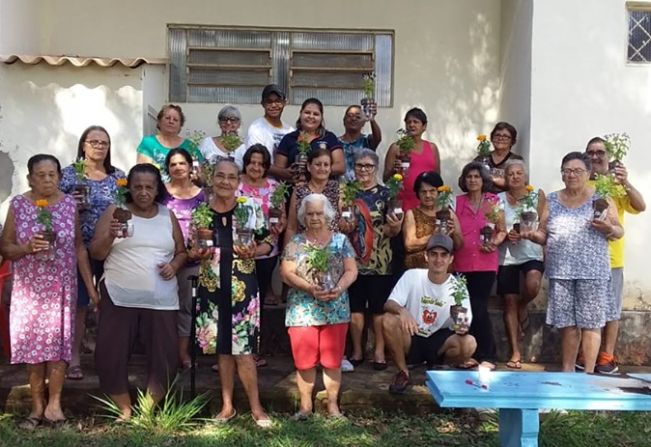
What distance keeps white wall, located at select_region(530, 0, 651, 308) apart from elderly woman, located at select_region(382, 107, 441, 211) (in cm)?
94

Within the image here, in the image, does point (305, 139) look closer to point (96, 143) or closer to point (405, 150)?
point (405, 150)

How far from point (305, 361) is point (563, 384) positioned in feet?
5.37

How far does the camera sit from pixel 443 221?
199 inches

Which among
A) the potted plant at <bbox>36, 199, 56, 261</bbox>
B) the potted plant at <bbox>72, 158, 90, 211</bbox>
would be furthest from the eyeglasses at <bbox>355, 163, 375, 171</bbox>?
the potted plant at <bbox>36, 199, 56, 261</bbox>

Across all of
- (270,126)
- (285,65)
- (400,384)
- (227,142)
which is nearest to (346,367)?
(400,384)

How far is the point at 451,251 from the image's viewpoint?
495cm

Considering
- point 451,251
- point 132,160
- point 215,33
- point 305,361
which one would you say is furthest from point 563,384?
point 215,33

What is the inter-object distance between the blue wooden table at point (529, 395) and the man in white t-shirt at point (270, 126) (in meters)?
2.64

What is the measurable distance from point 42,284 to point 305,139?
229 cm

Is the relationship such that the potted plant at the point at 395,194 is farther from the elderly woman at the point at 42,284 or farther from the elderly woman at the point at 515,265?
the elderly woman at the point at 42,284

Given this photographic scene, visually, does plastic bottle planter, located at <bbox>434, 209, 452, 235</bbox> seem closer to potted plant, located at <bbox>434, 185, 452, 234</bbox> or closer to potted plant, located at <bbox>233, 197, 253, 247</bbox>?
potted plant, located at <bbox>434, 185, 452, 234</bbox>

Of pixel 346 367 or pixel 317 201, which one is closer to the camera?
pixel 317 201

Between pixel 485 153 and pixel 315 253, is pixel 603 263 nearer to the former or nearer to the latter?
pixel 485 153

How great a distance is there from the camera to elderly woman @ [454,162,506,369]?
5.26 metres
